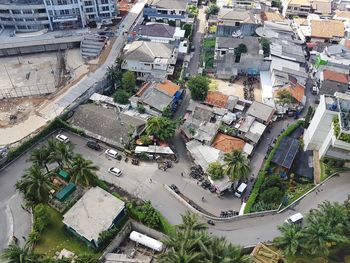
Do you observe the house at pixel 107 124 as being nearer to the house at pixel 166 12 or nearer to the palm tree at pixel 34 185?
the palm tree at pixel 34 185

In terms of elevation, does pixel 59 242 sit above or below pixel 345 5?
below

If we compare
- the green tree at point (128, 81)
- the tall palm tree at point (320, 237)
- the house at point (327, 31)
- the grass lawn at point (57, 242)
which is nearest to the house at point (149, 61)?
the green tree at point (128, 81)

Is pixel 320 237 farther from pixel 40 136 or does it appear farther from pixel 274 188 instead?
pixel 40 136

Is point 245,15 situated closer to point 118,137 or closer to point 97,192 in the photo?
point 118,137

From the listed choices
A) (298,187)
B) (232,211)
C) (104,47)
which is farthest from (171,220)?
(104,47)

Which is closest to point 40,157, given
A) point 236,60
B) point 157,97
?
point 157,97

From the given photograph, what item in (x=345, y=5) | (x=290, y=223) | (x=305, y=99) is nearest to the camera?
(x=290, y=223)

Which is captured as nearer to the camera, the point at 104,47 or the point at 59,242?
the point at 59,242

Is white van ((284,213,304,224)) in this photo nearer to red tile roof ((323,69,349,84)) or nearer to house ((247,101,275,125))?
house ((247,101,275,125))
